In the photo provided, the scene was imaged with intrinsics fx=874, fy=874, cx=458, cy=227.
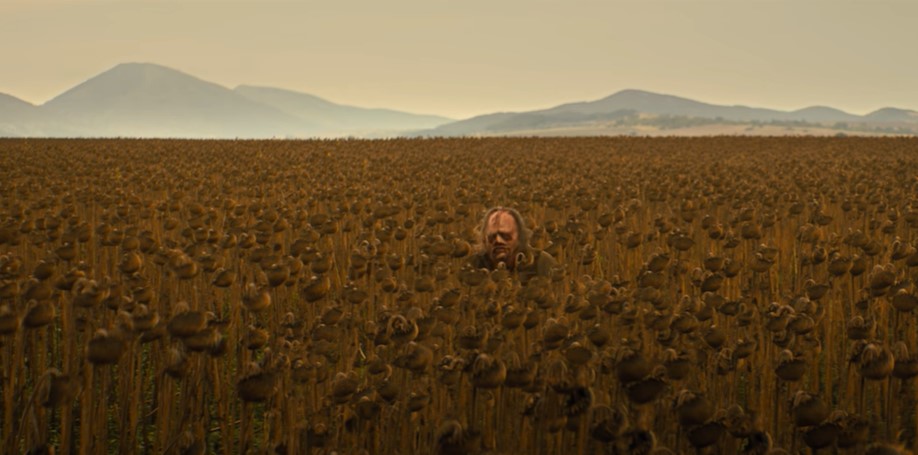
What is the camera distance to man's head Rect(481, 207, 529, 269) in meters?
8.12

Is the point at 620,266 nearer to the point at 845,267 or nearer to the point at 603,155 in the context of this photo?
the point at 845,267

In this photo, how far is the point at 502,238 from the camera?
813 centimetres

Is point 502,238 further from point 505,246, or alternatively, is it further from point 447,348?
point 447,348

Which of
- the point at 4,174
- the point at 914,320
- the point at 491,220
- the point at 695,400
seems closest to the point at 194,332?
the point at 695,400

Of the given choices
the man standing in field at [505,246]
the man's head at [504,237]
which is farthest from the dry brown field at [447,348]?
the man's head at [504,237]

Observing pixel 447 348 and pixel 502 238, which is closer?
pixel 447 348

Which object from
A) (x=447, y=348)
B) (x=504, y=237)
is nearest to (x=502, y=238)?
A: (x=504, y=237)

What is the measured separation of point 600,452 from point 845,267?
120 inches

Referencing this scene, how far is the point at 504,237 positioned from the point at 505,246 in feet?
0.31

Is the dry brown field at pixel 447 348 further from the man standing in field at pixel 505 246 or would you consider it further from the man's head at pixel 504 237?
the man's head at pixel 504 237

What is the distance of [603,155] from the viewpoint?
105 feet

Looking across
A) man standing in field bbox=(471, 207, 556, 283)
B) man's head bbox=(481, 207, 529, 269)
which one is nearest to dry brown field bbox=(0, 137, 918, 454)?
man standing in field bbox=(471, 207, 556, 283)

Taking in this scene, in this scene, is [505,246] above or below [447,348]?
above

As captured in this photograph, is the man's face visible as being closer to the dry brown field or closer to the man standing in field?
the man standing in field
